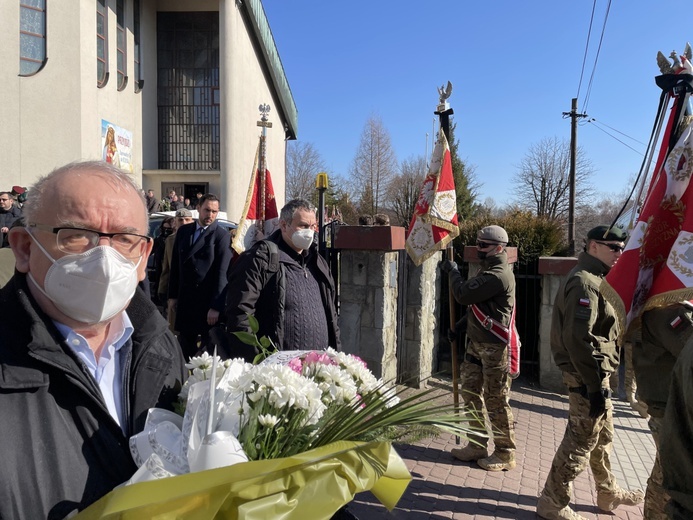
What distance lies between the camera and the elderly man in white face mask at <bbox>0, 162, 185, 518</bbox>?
1.19 metres

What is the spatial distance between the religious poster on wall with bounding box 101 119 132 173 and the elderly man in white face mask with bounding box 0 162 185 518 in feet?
57.1

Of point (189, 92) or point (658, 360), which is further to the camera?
point (189, 92)

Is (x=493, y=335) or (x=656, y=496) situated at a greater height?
(x=493, y=335)

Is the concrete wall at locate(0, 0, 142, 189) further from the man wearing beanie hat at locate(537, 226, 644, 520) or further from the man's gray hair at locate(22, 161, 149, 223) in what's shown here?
the man's gray hair at locate(22, 161, 149, 223)

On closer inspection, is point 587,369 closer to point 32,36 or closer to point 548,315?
point 548,315

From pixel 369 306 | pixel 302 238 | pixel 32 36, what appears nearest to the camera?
pixel 302 238

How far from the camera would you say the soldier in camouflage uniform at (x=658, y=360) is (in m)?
2.79

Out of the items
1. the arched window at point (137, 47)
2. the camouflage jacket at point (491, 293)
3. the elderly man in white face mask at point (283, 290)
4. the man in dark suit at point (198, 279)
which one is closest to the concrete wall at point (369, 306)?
the camouflage jacket at point (491, 293)

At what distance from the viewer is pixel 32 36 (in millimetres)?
Result: 15188

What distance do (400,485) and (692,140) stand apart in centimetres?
289

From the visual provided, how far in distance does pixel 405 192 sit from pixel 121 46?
57.8ft

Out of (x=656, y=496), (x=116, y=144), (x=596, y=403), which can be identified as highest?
(x=116, y=144)

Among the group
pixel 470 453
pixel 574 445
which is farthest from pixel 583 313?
pixel 470 453

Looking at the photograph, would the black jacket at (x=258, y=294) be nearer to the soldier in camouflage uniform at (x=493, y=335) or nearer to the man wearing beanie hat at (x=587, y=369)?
the soldier in camouflage uniform at (x=493, y=335)
